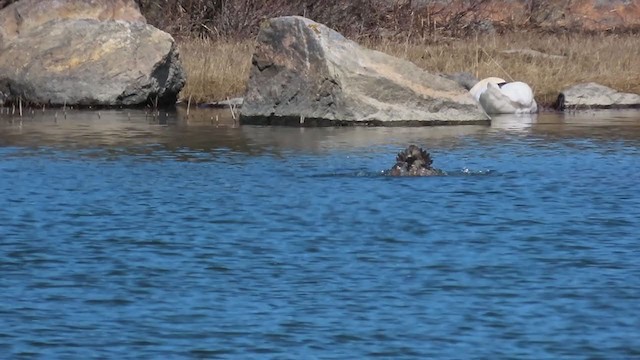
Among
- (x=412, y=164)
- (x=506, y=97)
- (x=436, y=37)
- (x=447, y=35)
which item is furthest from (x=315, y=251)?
(x=447, y=35)

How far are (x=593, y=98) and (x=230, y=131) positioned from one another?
6.31 m

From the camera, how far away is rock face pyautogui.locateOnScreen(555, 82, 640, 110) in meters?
22.5

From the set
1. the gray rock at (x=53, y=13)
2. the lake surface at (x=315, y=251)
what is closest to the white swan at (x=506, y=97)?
the lake surface at (x=315, y=251)

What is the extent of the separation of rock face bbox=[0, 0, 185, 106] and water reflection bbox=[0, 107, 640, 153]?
52 cm

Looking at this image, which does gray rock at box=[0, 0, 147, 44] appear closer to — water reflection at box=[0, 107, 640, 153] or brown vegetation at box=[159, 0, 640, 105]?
brown vegetation at box=[159, 0, 640, 105]

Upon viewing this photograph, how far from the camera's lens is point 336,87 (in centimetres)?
1933

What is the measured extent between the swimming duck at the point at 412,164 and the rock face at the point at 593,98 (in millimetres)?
8859

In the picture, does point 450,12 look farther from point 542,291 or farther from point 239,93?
point 542,291

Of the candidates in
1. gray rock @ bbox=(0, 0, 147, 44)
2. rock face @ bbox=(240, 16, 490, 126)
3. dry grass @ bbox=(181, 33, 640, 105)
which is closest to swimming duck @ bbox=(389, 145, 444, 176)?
rock face @ bbox=(240, 16, 490, 126)

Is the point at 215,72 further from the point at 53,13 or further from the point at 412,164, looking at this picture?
the point at 412,164

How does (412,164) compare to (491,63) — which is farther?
(491,63)

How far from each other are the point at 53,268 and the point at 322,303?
193 centimetres

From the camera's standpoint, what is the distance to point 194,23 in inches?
1170

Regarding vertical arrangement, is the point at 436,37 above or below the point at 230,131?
above
